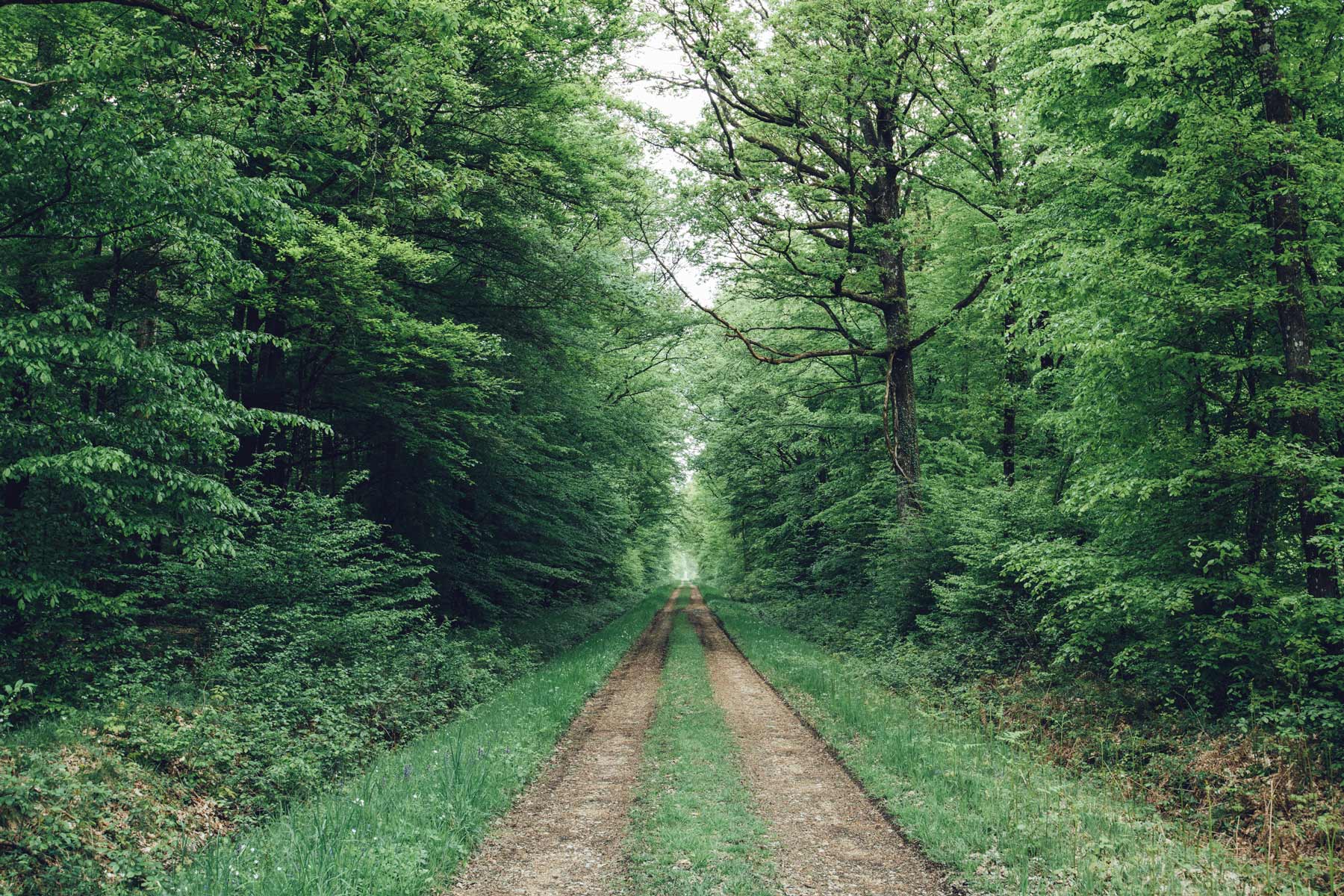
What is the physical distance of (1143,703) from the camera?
8977 millimetres

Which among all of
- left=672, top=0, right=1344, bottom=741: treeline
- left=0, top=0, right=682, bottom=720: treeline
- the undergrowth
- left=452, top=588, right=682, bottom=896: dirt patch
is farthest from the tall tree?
the undergrowth

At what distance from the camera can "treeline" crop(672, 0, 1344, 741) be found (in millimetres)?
7637

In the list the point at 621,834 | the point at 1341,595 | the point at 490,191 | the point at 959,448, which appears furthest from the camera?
the point at 959,448

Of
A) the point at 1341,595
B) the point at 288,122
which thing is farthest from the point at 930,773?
the point at 288,122

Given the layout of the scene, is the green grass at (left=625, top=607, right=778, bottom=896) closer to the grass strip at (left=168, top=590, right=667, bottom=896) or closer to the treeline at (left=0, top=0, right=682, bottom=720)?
the grass strip at (left=168, top=590, right=667, bottom=896)

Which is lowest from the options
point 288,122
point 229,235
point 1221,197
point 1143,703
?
point 1143,703

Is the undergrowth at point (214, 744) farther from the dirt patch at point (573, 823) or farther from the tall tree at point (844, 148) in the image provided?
the tall tree at point (844, 148)

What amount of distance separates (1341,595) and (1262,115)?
6.00 m

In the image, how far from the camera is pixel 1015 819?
228 inches

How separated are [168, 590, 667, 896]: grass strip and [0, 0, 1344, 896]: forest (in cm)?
7

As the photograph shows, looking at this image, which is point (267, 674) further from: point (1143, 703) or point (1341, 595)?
point (1341, 595)

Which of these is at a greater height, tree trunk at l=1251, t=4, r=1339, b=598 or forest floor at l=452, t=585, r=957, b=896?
tree trunk at l=1251, t=4, r=1339, b=598

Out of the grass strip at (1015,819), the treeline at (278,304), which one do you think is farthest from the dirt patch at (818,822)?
the treeline at (278,304)

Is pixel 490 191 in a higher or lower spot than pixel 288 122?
higher
